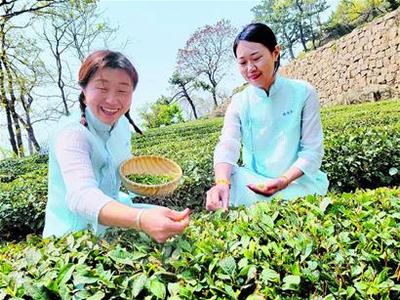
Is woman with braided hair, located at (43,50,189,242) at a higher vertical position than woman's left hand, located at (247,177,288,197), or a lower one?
higher

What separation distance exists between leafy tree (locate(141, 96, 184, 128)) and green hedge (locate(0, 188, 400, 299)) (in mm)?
30558

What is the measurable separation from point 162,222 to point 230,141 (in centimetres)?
135

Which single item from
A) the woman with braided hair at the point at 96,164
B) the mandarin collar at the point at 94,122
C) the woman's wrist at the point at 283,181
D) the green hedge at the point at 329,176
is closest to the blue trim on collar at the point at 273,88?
the woman's wrist at the point at 283,181

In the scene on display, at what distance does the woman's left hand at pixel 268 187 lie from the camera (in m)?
2.31

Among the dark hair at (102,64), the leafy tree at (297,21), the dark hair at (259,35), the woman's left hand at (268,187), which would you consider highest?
the leafy tree at (297,21)

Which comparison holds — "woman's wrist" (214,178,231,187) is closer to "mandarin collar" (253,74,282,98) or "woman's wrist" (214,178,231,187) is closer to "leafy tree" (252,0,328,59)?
"mandarin collar" (253,74,282,98)

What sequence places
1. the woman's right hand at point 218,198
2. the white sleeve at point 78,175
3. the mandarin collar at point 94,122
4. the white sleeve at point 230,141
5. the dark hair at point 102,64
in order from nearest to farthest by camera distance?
the white sleeve at point 78,175, the dark hair at point 102,64, the mandarin collar at point 94,122, the woman's right hand at point 218,198, the white sleeve at point 230,141

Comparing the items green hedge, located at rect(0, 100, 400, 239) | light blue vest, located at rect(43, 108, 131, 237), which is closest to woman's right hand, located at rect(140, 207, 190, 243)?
light blue vest, located at rect(43, 108, 131, 237)

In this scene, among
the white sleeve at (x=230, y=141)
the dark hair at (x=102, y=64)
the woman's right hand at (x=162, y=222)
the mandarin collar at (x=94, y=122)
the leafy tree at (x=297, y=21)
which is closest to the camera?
the woman's right hand at (x=162, y=222)

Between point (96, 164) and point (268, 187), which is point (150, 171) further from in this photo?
point (268, 187)

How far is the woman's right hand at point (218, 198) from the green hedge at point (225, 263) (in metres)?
0.39

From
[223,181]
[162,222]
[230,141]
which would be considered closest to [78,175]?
[162,222]

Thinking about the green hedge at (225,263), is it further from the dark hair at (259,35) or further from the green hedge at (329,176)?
the green hedge at (329,176)

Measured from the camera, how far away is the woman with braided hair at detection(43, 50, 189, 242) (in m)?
1.37
